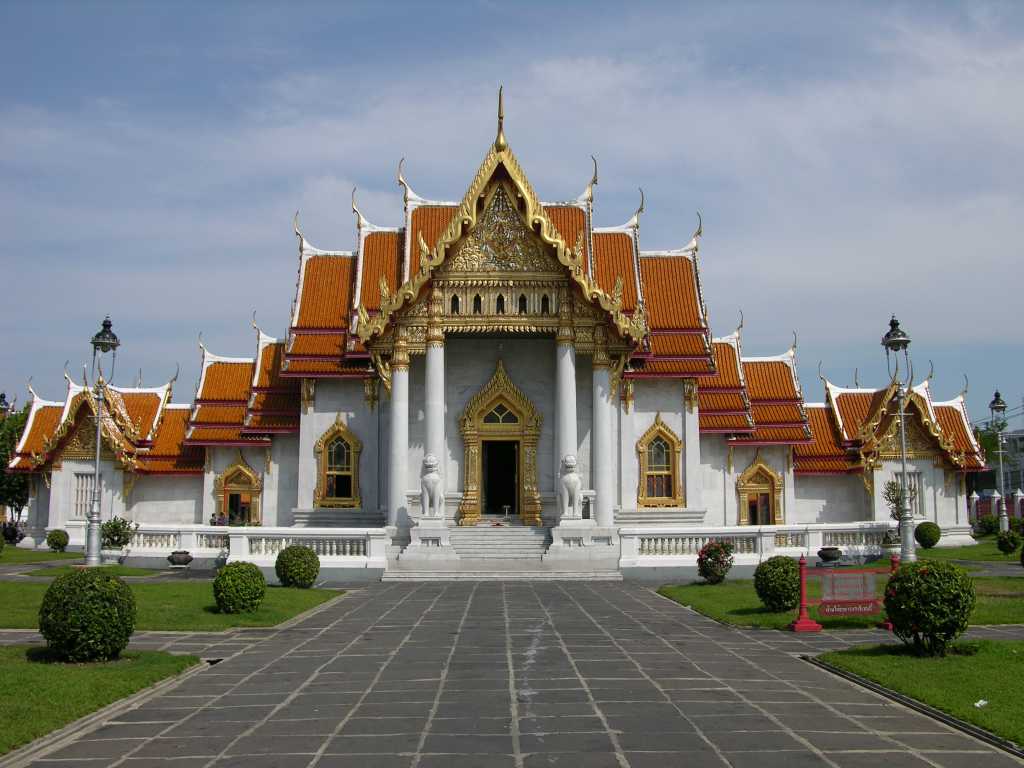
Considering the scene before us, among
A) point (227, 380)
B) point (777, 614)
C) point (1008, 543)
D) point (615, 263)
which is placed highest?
point (615, 263)

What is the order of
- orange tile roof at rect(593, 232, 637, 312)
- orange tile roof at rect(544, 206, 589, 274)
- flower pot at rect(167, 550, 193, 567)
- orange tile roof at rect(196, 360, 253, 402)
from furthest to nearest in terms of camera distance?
1. orange tile roof at rect(196, 360, 253, 402)
2. orange tile roof at rect(544, 206, 589, 274)
3. orange tile roof at rect(593, 232, 637, 312)
4. flower pot at rect(167, 550, 193, 567)

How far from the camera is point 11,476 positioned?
5588 cm

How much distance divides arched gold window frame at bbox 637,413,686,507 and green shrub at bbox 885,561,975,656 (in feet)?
64.0

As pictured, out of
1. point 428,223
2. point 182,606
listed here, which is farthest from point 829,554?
point 428,223

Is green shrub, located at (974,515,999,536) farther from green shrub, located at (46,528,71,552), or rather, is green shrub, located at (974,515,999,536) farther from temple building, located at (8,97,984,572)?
green shrub, located at (46,528,71,552)

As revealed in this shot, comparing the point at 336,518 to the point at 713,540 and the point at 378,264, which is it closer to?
the point at 378,264

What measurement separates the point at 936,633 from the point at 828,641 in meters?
2.24

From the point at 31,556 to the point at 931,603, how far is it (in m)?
28.5

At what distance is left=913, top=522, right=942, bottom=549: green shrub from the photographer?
1289 inches

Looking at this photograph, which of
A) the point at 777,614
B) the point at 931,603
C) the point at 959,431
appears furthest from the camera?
the point at 959,431

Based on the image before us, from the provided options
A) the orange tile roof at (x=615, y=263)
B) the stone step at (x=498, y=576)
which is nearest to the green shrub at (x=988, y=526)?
the orange tile roof at (x=615, y=263)

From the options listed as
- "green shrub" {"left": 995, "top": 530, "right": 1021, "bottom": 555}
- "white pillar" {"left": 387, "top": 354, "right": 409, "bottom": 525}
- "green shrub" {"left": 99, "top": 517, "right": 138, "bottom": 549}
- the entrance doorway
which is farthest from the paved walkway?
"green shrub" {"left": 995, "top": 530, "right": 1021, "bottom": 555}

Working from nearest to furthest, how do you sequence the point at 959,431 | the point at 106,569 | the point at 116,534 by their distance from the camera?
the point at 106,569
the point at 116,534
the point at 959,431

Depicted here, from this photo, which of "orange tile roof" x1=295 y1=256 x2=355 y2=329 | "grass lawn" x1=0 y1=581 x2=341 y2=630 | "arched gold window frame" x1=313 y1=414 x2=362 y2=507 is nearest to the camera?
"grass lawn" x1=0 y1=581 x2=341 y2=630
